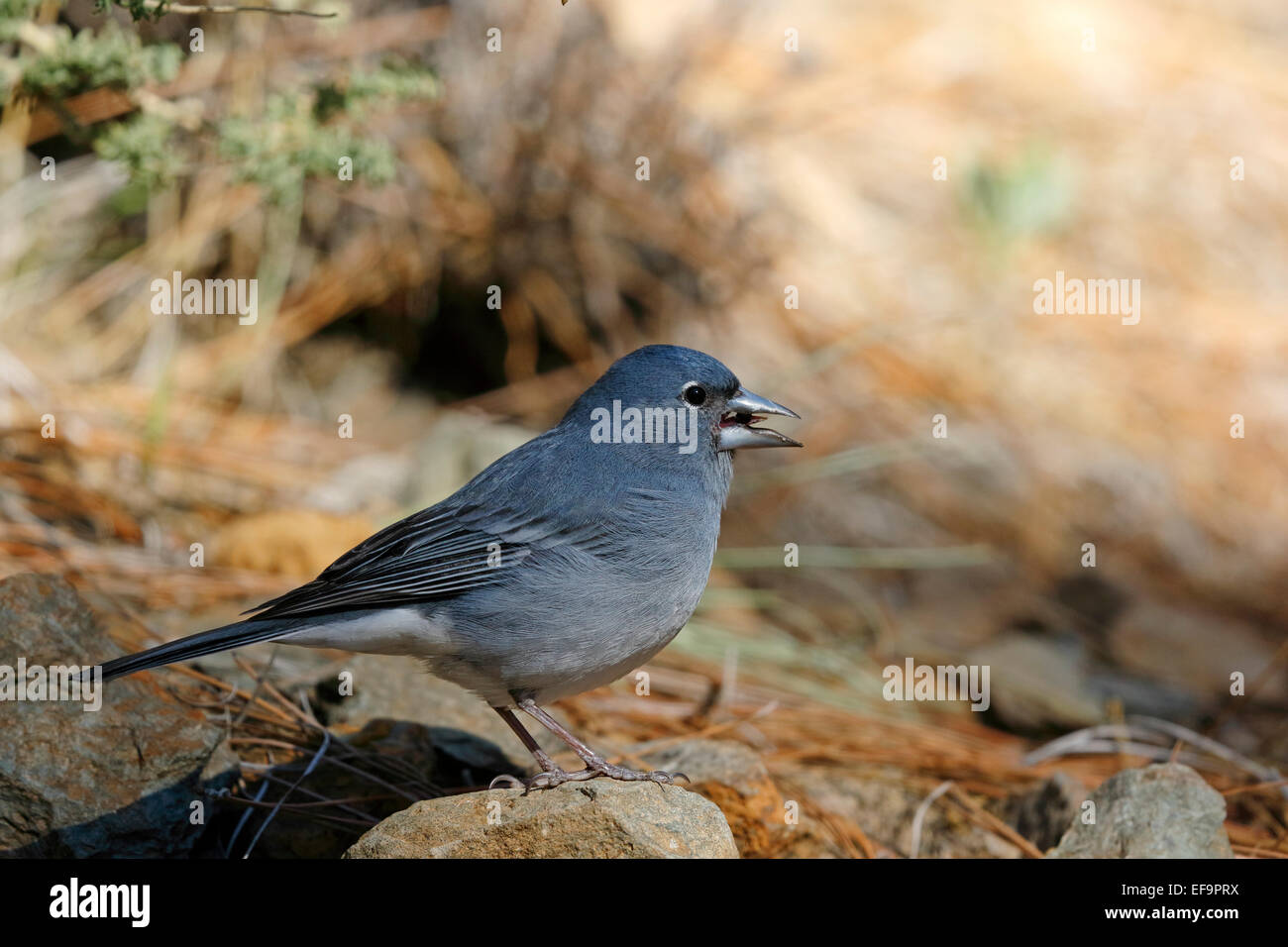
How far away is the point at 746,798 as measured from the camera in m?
3.10

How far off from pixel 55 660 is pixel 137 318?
323 centimetres

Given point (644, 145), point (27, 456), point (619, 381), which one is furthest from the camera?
point (644, 145)

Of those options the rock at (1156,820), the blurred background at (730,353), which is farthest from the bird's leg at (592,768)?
the rock at (1156,820)

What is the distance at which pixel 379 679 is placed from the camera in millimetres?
3701

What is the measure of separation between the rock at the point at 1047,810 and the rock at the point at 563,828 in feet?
4.20

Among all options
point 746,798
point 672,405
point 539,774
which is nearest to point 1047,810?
point 746,798

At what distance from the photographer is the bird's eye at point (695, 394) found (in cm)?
325

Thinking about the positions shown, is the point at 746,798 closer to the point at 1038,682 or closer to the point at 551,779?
the point at 551,779

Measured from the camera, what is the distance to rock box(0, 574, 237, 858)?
2.66 meters

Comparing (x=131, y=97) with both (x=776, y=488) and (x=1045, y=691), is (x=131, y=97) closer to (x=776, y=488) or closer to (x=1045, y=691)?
(x=776, y=488)

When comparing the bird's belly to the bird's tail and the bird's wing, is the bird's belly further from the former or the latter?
the bird's tail

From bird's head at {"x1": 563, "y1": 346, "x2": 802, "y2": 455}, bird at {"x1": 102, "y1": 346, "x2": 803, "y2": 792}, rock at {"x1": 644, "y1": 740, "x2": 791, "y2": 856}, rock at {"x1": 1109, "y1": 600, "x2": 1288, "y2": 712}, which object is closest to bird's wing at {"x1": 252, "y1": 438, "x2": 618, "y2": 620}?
bird at {"x1": 102, "y1": 346, "x2": 803, "y2": 792}

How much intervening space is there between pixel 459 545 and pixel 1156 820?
1.92 m

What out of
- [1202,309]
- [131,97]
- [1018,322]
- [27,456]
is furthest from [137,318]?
[1202,309]
